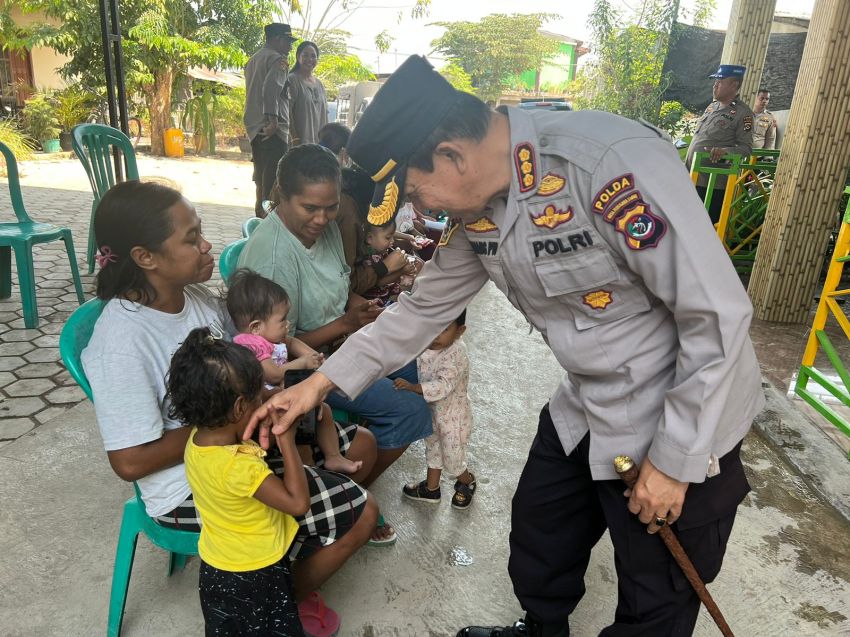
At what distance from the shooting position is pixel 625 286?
1.20m

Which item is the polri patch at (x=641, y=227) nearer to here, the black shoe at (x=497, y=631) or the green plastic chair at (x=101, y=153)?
the black shoe at (x=497, y=631)

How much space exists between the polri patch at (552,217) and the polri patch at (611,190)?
0.18 feet

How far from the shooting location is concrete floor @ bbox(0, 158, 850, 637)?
6.15 ft

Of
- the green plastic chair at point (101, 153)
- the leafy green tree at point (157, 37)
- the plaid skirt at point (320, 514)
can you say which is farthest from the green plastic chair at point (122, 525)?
the leafy green tree at point (157, 37)

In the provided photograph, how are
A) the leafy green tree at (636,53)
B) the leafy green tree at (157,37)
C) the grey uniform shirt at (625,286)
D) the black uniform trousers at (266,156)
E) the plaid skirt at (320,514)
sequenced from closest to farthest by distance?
the grey uniform shirt at (625,286), the plaid skirt at (320,514), the black uniform trousers at (266,156), the leafy green tree at (636,53), the leafy green tree at (157,37)

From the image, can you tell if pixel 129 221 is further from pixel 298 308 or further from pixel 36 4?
pixel 36 4

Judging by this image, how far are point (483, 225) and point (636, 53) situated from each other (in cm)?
1227

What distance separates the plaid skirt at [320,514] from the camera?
1.60 metres

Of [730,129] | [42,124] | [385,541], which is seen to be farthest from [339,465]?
[42,124]

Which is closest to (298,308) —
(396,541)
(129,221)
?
(129,221)

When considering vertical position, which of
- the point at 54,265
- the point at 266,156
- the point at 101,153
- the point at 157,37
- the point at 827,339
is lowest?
the point at 54,265

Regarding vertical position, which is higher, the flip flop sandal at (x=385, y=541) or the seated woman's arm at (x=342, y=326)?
the seated woman's arm at (x=342, y=326)

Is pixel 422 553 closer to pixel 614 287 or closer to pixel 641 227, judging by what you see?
pixel 614 287

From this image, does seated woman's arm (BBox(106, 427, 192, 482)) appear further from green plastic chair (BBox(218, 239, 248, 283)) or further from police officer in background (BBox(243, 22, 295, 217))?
police officer in background (BBox(243, 22, 295, 217))
